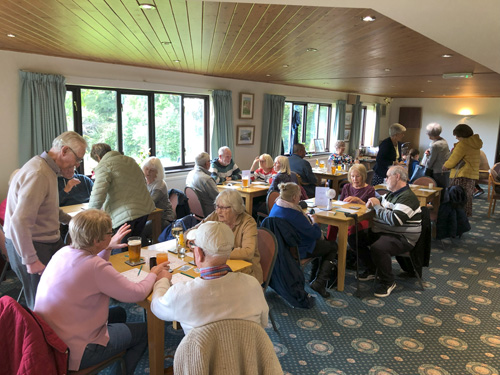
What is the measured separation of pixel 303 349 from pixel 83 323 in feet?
5.52

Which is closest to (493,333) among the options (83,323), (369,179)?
(83,323)

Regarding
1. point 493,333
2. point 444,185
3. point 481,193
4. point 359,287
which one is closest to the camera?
point 493,333

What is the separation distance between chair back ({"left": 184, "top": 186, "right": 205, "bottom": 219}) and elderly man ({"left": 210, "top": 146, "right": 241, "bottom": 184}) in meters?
1.27

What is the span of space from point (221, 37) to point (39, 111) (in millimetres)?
2668

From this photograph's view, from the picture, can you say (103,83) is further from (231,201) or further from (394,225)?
(394,225)

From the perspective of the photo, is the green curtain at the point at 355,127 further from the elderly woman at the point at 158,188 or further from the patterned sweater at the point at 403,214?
the elderly woman at the point at 158,188

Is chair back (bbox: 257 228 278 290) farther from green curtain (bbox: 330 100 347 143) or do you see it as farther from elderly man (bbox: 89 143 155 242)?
green curtain (bbox: 330 100 347 143)

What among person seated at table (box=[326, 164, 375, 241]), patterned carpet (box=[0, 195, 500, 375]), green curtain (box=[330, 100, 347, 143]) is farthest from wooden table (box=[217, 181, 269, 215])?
green curtain (box=[330, 100, 347, 143])

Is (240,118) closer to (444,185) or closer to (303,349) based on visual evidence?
(444,185)

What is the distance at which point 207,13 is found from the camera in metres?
2.74

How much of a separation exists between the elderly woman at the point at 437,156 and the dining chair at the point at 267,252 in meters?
4.70

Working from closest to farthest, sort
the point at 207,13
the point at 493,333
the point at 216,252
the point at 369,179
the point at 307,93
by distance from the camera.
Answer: the point at 216,252 < the point at 207,13 < the point at 493,333 < the point at 369,179 < the point at 307,93

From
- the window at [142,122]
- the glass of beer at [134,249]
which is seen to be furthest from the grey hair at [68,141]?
the window at [142,122]

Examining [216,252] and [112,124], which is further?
[112,124]
